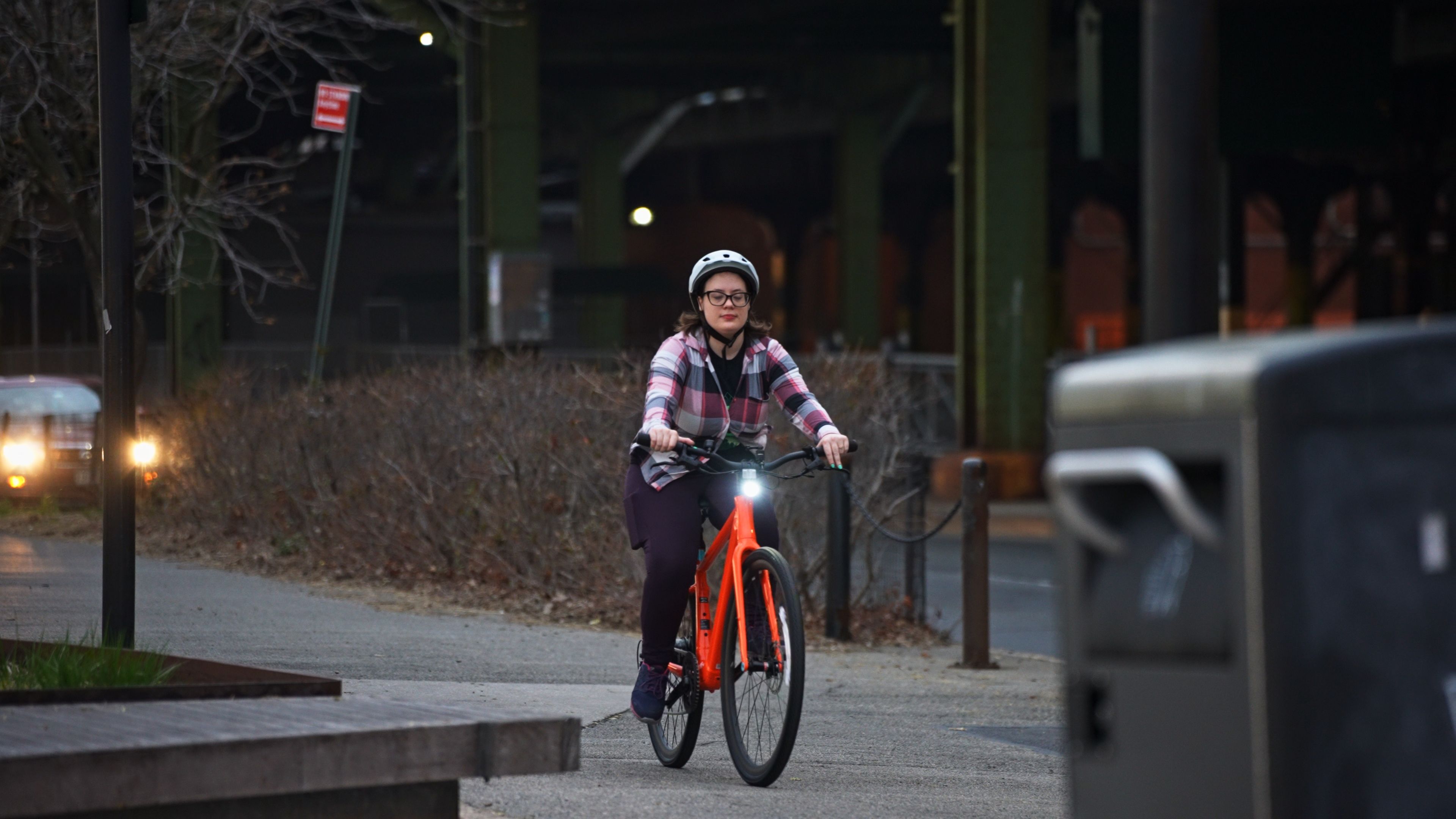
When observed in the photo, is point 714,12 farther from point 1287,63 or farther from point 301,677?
point 301,677

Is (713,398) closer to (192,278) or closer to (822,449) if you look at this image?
(822,449)

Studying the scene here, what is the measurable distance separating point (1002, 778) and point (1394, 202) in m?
34.0

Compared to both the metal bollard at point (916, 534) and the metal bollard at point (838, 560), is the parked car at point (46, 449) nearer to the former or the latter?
the metal bollard at point (916, 534)

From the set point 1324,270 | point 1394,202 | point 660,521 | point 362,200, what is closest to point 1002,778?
point 660,521

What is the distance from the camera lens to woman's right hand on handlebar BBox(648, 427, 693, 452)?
6.19 metres

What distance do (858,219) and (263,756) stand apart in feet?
139

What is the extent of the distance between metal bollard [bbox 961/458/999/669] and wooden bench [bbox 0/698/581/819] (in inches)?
216

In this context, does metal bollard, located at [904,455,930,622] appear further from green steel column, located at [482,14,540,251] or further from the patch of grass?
green steel column, located at [482,14,540,251]

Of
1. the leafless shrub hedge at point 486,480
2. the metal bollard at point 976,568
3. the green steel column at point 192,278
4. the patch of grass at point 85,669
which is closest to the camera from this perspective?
the patch of grass at point 85,669

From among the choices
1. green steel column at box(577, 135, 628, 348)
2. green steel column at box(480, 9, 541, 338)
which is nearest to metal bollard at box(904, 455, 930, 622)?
green steel column at box(480, 9, 541, 338)

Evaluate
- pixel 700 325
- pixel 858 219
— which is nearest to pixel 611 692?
pixel 700 325

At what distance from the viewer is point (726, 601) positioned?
6465mm

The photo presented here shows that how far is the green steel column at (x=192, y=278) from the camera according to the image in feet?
63.6

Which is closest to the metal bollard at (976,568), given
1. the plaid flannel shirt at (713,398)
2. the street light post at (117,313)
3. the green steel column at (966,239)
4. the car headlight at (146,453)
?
the plaid flannel shirt at (713,398)
